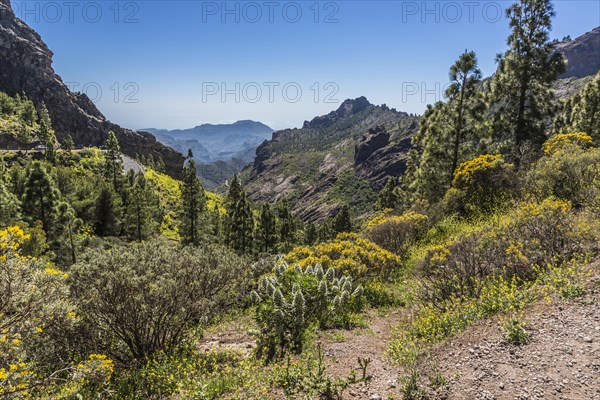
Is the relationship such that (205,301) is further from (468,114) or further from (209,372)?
(468,114)

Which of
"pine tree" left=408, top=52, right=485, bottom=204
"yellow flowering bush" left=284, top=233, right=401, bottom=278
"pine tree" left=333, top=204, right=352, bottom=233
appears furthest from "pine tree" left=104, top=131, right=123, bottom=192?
"yellow flowering bush" left=284, top=233, right=401, bottom=278

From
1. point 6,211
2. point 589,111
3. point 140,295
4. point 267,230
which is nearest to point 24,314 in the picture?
point 140,295

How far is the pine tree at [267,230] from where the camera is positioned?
140 feet

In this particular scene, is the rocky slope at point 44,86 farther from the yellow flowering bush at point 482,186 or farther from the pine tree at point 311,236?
the yellow flowering bush at point 482,186

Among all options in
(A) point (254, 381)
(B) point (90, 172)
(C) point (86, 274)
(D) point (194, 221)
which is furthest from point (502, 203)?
(B) point (90, 172)

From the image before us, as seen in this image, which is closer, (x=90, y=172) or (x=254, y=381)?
(x=254, y=381)

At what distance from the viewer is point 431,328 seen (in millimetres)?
7273

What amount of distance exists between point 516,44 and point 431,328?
69.6ft

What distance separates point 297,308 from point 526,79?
2193 centimetres

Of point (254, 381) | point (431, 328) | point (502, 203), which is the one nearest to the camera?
point (254, 381)

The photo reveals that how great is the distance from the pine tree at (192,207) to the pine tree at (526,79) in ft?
98.1

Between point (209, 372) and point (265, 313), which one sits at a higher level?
point (265, 313)

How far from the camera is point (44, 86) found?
127 m

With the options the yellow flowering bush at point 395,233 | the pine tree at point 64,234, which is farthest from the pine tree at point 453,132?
the pine tree at point 64,234
